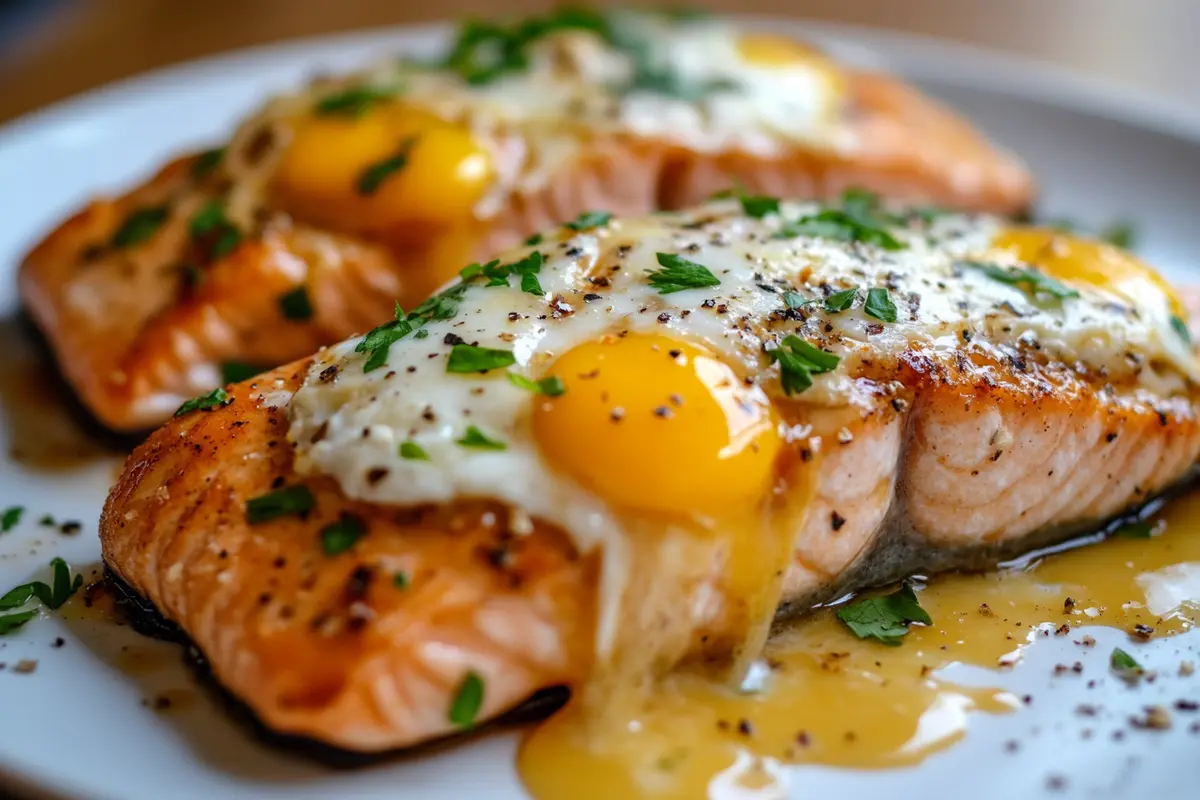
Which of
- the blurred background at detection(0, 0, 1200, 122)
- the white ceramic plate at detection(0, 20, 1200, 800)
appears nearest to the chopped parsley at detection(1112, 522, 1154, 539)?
the white ceramic plate at detection(0, 20, 1200, 800)

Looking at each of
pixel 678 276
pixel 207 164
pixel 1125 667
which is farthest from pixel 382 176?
pixel 1125 667

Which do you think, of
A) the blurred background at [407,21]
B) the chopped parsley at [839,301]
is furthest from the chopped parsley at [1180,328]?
the blurred background at [407,21]

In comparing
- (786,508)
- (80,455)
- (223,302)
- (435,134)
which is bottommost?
(80,455)

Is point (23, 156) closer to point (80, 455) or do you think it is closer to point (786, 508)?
point (80, 455)

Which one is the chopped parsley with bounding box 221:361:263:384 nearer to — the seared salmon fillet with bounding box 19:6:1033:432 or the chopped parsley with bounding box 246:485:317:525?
the seared salmon fillet with bounding box 19:6:1033:432

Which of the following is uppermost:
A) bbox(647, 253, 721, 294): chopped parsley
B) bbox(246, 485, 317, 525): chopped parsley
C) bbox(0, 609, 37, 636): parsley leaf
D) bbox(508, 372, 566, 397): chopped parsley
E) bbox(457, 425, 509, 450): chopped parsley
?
bbox(647, 253, 721, 294): chopped parsley

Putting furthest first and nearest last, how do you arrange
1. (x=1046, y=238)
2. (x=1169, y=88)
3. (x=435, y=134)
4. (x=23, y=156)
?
(x=1169, y=88), (x=23, y=156), (x=435, y=134), (x=1046, y=238)

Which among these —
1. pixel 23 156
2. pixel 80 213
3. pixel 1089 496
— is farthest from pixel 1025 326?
pixel 23 156
